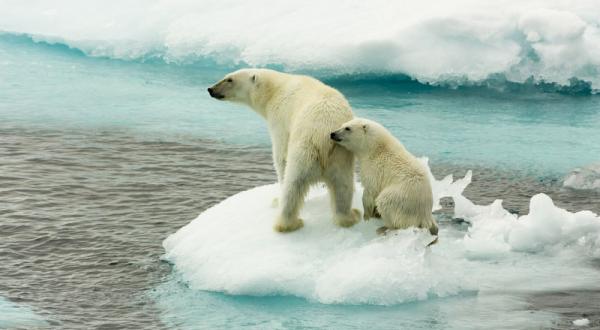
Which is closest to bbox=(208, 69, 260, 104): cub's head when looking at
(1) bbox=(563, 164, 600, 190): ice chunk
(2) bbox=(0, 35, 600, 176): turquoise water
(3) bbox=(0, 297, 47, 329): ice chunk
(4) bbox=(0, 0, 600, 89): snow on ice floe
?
(3) bbox=(0, 297, 47, 329): ice chunk

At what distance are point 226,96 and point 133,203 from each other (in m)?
1.98

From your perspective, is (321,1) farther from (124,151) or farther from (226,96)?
(226,96)

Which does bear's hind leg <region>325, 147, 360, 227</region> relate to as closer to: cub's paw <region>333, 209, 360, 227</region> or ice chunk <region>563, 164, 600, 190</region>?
cub's paw <region>333, 209, 360, 227</region>

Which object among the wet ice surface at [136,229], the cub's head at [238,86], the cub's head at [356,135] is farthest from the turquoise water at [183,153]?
the cub's head at [238,86]

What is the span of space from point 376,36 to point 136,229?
618 centimetres

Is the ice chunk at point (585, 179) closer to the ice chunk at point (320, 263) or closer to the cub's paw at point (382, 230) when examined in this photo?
the ice chunk at point (320, 263)

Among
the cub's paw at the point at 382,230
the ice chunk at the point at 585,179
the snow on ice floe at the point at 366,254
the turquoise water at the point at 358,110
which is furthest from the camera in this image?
the turquoise water at the point at 358,110

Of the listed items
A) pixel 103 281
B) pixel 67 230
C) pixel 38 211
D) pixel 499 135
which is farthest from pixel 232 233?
pixel 499 135

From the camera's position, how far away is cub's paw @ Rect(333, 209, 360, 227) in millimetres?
5652

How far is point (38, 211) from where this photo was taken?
733 cm

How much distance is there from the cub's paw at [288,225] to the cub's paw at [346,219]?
0.25 meters

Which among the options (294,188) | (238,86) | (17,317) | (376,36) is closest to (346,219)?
(294,188)

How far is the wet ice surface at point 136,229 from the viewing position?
5.22 meters

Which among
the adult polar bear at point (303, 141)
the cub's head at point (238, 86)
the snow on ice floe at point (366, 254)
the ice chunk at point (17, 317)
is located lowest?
the ice chunk at point (17, 317)
